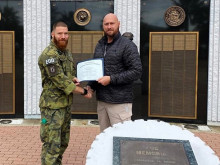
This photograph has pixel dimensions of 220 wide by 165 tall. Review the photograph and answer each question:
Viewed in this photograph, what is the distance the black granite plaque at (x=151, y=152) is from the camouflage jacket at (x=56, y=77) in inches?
40.3

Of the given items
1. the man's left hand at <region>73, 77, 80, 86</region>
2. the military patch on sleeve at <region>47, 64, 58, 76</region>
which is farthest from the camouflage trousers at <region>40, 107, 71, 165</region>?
the military patch on sleeve at <region>47, 64, 58, 76</region>

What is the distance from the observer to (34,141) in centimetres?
487

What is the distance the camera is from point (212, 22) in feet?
19.3

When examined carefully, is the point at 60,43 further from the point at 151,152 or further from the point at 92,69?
the point at 151,152

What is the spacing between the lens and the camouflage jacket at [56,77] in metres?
2.95

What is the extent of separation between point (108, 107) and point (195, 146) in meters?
1.14

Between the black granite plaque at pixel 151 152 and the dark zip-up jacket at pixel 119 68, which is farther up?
the dark zip-up jacket at pixel 119 68

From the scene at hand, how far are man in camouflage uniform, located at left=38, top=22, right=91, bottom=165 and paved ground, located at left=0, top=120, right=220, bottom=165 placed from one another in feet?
3.04

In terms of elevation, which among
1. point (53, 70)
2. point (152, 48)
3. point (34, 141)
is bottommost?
point (34, 141)

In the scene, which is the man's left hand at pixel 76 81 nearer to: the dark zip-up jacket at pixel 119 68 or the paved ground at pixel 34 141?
the dark zip-up jacket at pixel 119 68

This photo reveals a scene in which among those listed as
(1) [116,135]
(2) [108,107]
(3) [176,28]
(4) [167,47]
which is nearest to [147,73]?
(4) [167,47]

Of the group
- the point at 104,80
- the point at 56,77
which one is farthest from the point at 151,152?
the point at 56,77

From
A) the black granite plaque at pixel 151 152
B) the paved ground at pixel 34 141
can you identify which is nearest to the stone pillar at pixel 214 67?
the paved ground at pixel 34 141

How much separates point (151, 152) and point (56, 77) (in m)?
1.42
